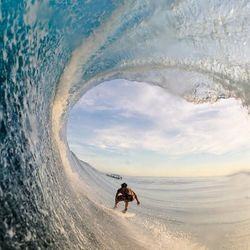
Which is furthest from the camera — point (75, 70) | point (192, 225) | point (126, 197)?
point (192, 225)

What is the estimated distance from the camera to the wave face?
149 inches

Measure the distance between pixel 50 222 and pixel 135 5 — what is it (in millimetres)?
3646

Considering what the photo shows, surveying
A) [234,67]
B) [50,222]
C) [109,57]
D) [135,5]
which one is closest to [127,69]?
[109,57]

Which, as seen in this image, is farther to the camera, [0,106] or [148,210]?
[148,210]

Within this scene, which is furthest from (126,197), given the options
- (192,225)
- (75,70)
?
(75,70)

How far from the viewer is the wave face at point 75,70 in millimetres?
3777

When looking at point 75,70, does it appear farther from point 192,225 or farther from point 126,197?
point 192,225

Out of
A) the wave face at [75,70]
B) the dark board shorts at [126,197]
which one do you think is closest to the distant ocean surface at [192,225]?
the dark board shorts at [126,197]

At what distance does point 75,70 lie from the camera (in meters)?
7.90

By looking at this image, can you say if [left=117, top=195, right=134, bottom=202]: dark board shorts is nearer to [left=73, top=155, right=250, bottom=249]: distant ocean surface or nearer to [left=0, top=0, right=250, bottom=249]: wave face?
[left=73, top=155, right=250, bottom=249]: distant ocean surface

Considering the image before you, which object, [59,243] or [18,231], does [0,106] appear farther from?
[59,243]

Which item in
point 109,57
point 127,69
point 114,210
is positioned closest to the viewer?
point 109,57

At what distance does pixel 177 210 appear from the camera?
46.5ft

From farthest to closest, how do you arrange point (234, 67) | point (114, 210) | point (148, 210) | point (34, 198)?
1. point (148, 210)
2. point (114, 210)
3. point (234, 67)
4. point (34, 198)
